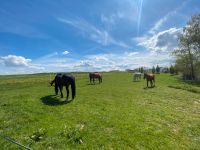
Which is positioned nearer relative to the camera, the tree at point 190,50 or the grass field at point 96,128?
the grass field at point 96,128

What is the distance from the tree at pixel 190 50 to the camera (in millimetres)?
43594

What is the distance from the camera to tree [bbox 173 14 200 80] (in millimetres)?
43594

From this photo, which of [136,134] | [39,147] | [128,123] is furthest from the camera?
[128,123]

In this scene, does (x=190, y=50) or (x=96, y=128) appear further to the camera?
Answer: (x=190, y=50)

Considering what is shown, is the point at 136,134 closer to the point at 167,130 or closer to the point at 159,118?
the point at 167,130

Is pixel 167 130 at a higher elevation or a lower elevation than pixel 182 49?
lower

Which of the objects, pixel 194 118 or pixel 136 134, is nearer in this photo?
pixel 136 134

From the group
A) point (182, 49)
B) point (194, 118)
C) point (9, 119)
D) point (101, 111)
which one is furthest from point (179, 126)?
point (182, 49)

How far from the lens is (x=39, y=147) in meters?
6.17

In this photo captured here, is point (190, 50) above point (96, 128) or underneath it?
above

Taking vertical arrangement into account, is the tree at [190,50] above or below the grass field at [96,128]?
above

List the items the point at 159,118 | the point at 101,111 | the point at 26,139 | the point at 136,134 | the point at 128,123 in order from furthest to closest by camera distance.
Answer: the point at 101,111
the point at 159,118
the point at 128,123
the point at 136,134
the point at 26,139

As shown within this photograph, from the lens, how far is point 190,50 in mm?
46406

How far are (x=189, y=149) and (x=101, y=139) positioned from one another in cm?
332
